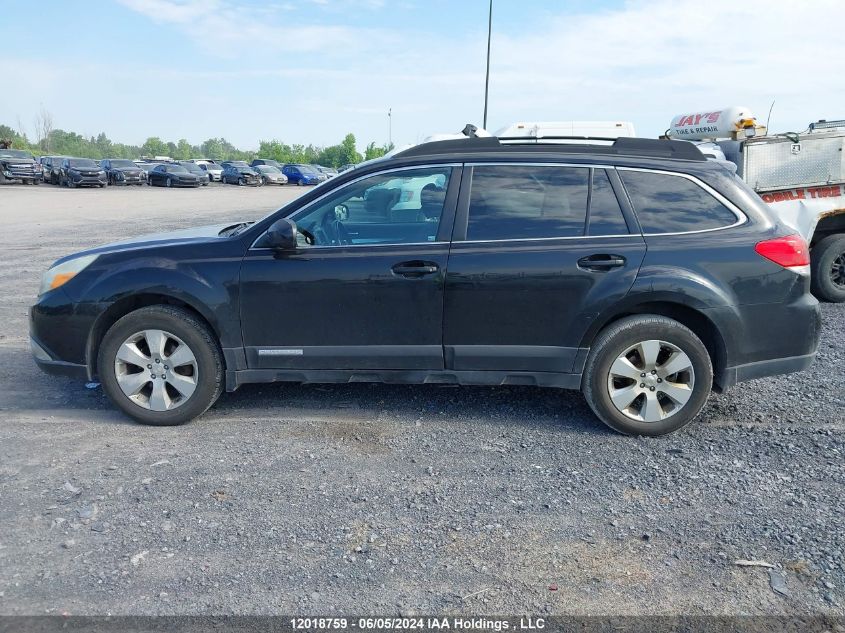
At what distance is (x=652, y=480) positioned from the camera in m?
3.95

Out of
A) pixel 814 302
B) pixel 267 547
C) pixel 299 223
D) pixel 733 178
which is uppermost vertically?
pixel 733 178

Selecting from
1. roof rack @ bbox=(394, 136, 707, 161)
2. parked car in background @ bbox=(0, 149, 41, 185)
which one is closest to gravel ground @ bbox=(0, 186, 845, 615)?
roof rack @ bbox=(394, 136, 707, 161)

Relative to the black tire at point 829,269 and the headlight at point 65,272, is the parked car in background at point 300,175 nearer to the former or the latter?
the black tire at point 829,269

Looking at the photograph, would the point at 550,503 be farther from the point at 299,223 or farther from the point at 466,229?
the point at 299,223

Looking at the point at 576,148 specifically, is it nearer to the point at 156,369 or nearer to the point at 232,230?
the point at 232,230

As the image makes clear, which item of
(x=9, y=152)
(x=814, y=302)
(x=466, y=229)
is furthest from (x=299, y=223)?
(x=9, y=152)

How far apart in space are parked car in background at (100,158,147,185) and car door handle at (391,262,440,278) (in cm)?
3893

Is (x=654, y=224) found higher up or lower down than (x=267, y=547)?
higher up

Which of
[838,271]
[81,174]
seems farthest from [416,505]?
[81,174]

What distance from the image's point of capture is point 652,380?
4496 millimetres

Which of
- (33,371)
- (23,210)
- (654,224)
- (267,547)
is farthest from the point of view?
(23,210)

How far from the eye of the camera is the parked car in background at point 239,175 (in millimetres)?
47969

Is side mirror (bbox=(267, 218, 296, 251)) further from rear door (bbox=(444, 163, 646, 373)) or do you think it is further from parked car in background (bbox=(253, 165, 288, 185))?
parked car in background (bbox=(253, 165, 288, 185))

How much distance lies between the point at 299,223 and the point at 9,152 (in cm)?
3929
